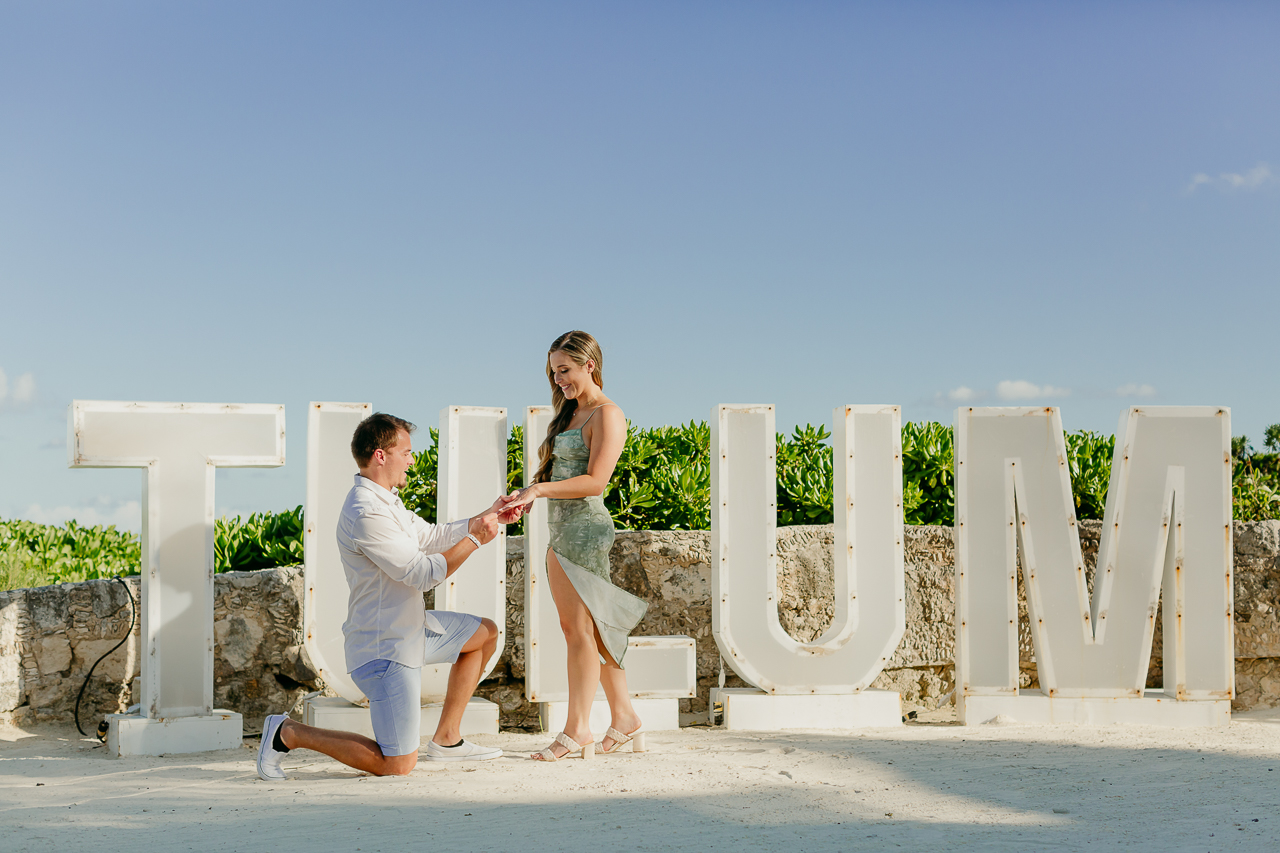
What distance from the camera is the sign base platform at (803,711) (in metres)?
5.85

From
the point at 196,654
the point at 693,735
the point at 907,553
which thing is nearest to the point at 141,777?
the point at 196,654

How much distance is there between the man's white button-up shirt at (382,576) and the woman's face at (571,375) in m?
1.02

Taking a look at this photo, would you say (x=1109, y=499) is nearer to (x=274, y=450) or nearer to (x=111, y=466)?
Answer: (x=274, y=450)

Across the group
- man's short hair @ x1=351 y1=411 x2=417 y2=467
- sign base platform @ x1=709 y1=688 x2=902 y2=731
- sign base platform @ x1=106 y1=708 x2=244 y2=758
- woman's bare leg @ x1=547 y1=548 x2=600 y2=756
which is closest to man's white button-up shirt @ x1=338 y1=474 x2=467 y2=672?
man's short hair @ x1=351 y1=411 x2=417 y2=467

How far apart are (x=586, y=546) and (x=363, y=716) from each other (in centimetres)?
170

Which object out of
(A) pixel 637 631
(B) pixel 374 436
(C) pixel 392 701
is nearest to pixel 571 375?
(B) pixel 374 436

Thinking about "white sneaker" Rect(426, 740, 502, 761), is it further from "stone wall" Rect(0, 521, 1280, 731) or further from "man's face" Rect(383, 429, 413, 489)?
"stone wall" Rect(0, 521, 1280, 731)

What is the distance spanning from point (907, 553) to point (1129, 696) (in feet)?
5.35

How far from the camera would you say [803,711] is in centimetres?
588

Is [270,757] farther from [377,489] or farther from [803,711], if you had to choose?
[803,711]

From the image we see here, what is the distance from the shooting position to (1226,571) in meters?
6.09

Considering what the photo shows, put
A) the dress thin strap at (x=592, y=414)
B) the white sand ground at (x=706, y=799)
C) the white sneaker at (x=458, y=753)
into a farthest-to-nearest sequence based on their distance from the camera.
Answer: the dress thin strap at (x=592, y=414), the white sneaker at (x=458, y=753), the white sand ground at (x=706, y=799)

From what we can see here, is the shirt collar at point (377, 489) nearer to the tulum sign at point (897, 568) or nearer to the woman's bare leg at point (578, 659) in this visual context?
the woman's bare leg at point (578, 659)

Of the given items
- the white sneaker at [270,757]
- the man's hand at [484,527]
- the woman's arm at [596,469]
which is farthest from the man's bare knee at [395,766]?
the woman's arm at [596,469]
